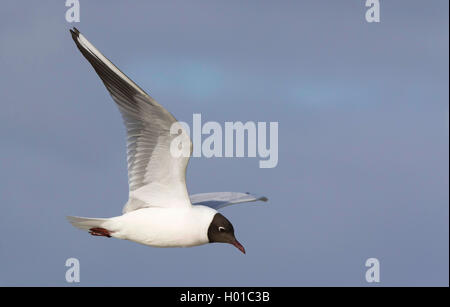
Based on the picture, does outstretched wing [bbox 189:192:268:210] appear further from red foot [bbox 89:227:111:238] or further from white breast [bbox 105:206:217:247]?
red foot [bbox 89:227:111:238]

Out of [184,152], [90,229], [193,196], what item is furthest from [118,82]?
[193,196]

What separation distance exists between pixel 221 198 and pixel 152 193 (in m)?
2.96

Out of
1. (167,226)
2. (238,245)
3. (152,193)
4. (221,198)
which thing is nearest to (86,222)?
(152,193)

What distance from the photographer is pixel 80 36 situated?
15859 mm

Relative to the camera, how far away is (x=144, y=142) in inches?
646

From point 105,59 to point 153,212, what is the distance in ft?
8.71

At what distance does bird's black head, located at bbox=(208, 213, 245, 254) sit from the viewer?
16.5m

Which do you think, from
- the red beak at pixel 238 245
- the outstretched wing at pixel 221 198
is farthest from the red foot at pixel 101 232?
the outstretched wing at pixel 221 198

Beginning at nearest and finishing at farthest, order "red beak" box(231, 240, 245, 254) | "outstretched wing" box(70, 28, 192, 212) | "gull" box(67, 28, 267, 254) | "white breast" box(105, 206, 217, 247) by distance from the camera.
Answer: "outstretched wing" box(70, 28, 192, 212)
"gull" box(67, 28, 267, 254)
"white breast" box(105, 206, 217, 247)
"red beak" box(231, 240, 245, 254)

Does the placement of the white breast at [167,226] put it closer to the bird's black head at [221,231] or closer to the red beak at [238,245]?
the bird's black head at [221,231]

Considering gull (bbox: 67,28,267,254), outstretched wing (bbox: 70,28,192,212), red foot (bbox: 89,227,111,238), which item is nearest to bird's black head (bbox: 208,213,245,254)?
gull (bbox: 67,28,267,254)

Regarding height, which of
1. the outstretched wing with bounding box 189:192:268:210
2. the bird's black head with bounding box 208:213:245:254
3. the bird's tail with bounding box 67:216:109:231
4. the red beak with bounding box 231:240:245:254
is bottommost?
the red beak with bounding box 231:240:245:254

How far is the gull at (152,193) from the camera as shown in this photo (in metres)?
16.1

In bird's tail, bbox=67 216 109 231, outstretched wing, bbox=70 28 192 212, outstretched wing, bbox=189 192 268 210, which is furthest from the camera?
outstretched wing, bbox=189 192 268 210
